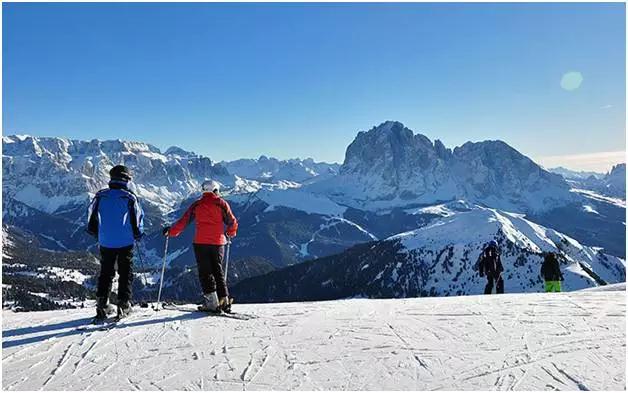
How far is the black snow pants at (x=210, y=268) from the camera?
10.5m

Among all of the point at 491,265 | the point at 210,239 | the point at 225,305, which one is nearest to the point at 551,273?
the point at 491,265

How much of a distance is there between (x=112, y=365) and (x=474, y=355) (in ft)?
18.4

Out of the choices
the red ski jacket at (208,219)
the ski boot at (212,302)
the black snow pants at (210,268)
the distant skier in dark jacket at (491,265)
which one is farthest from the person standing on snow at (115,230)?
the distant skier in dark jacket at (491,265)

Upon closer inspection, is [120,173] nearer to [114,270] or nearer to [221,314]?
[114,270]

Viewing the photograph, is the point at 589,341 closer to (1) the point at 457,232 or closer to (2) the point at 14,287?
(1) the point at 457,232

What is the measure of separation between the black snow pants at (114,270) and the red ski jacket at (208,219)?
1090 millimetres

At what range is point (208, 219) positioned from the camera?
10.6 meters

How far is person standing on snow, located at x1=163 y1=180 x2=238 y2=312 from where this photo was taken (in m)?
10.5

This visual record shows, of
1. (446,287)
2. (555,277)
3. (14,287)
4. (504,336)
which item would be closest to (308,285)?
(446,287)

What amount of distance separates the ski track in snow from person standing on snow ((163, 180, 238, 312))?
60cm

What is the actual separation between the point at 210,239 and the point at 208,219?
45 cm

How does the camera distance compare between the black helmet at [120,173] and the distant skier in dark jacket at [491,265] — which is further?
the distant skier in dark jacket at [491,265]

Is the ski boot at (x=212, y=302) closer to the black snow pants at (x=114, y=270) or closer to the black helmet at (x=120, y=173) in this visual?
the black snow pants at (x=114, y=270)

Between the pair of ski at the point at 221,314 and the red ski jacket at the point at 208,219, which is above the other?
the red ski jacket at the point at 208,219
